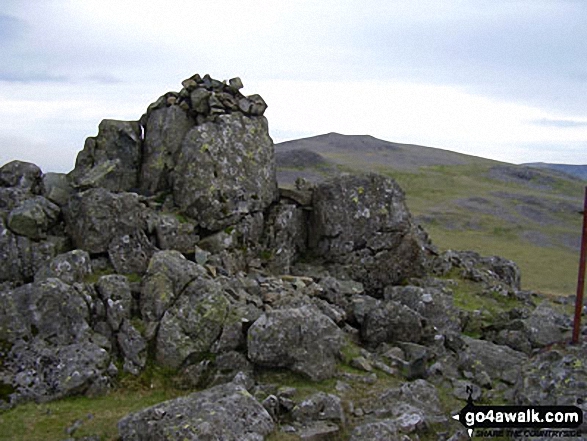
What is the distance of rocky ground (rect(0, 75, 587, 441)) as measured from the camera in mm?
15859

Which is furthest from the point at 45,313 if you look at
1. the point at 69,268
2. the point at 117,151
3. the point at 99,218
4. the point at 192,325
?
the point at 117,151

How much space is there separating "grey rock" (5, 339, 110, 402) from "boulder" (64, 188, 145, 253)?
6.23 m

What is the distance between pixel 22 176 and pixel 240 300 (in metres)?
13.2

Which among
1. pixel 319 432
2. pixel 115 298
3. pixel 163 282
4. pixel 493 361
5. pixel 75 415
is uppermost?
pixel 163 282

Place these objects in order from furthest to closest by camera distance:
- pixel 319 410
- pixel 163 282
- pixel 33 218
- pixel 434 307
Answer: pixel 434 307 → pixel 33 218 → pixel 163 282 → pixel 319 410

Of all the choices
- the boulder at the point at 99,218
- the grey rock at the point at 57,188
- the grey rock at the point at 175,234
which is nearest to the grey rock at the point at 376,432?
the grey rock at the point at 175,234

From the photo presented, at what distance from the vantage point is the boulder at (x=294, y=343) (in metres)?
18.2

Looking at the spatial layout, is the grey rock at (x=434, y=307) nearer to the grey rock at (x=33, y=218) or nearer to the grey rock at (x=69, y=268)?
the grey rock at (x=69, y=268)

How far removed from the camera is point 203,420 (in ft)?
45.2

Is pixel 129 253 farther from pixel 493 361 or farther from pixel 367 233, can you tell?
pixel 493 361

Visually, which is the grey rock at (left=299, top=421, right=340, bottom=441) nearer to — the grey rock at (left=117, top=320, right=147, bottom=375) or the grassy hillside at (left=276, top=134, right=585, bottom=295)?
the grey rock at (left=117, top=320, right=147, bottom=375)

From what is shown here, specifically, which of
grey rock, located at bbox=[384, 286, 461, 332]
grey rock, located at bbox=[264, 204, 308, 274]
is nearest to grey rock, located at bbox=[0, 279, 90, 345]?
grey rock, located at bbox=[264, 204, 308, 274]

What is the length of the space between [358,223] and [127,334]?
49.1ft

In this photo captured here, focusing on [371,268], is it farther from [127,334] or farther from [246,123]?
[127,334]
